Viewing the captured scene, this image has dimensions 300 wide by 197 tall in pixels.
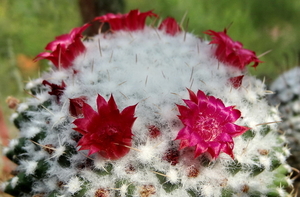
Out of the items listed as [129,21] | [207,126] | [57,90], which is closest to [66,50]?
[57,90]

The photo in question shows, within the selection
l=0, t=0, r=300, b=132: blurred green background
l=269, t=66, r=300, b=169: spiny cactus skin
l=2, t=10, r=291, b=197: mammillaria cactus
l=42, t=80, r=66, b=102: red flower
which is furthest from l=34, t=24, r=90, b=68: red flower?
l=0, t=0, r=300, b=132: blurred green background

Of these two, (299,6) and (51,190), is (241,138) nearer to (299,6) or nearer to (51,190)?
(51,190)

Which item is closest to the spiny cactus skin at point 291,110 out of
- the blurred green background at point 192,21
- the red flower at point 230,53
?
the red flower at point 230,53

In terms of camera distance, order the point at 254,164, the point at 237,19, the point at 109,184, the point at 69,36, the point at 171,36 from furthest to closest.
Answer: the point at 237,19 < the point at 171,36 < the point at 69,36 < the point at 254,164 < the point at 109,184

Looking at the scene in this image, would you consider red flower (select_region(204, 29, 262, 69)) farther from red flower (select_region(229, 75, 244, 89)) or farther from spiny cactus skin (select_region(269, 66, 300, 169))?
spiny cactus skin (select_region(269, 66, 300, 169))

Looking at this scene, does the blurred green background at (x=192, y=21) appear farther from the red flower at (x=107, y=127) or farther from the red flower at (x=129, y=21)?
the red flower at (x=107, y=127)

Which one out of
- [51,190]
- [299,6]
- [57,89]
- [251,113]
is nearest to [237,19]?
[299,6]
